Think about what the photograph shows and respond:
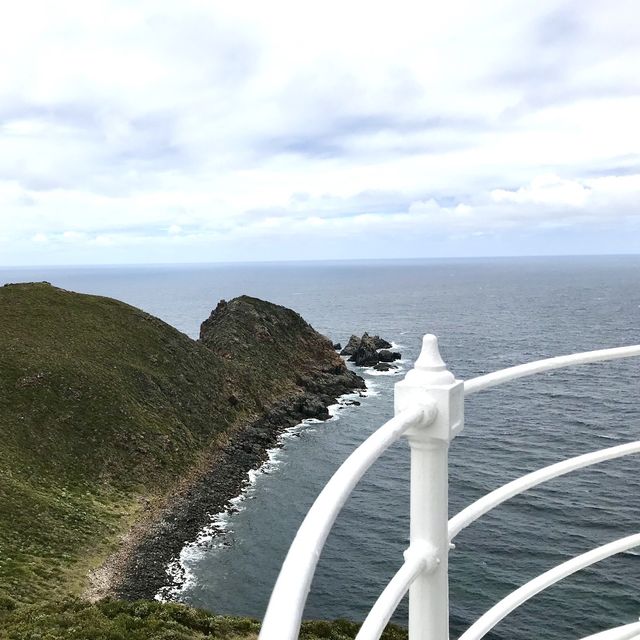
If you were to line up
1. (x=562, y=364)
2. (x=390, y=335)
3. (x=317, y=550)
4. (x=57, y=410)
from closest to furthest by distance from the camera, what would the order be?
(x=317, y=550) → (x=562, y=364) → (x=57, y=410) → (x=390, y=335)

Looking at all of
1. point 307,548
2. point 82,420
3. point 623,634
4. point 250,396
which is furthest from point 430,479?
point 250,396

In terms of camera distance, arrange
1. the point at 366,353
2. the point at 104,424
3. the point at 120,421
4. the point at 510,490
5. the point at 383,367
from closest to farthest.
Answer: the point at 510,490
the point at 104,424
the point at 120,421
the point at 383,367
the point at 366,353

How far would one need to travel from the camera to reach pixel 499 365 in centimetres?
8612

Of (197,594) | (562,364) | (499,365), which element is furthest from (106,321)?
(562,364)

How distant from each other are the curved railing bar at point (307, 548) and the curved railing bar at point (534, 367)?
0.88 meters

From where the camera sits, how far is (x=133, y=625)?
2367 cm

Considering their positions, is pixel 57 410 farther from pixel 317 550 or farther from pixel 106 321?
pixel 317 550

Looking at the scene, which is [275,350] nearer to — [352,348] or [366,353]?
[366,353]

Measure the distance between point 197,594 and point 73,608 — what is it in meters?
7.70

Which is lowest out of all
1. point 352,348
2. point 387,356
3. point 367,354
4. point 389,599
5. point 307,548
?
point 387,356

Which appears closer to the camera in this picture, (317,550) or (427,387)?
(317,550)

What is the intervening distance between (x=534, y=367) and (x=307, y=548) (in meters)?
2.23

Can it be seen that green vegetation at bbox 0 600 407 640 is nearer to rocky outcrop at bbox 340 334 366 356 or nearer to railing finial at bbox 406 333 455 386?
railing finial at bbox 406 333 455 386

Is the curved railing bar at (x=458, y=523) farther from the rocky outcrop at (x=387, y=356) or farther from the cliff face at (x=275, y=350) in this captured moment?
the rocky outcrop at (x=387, y=356)
